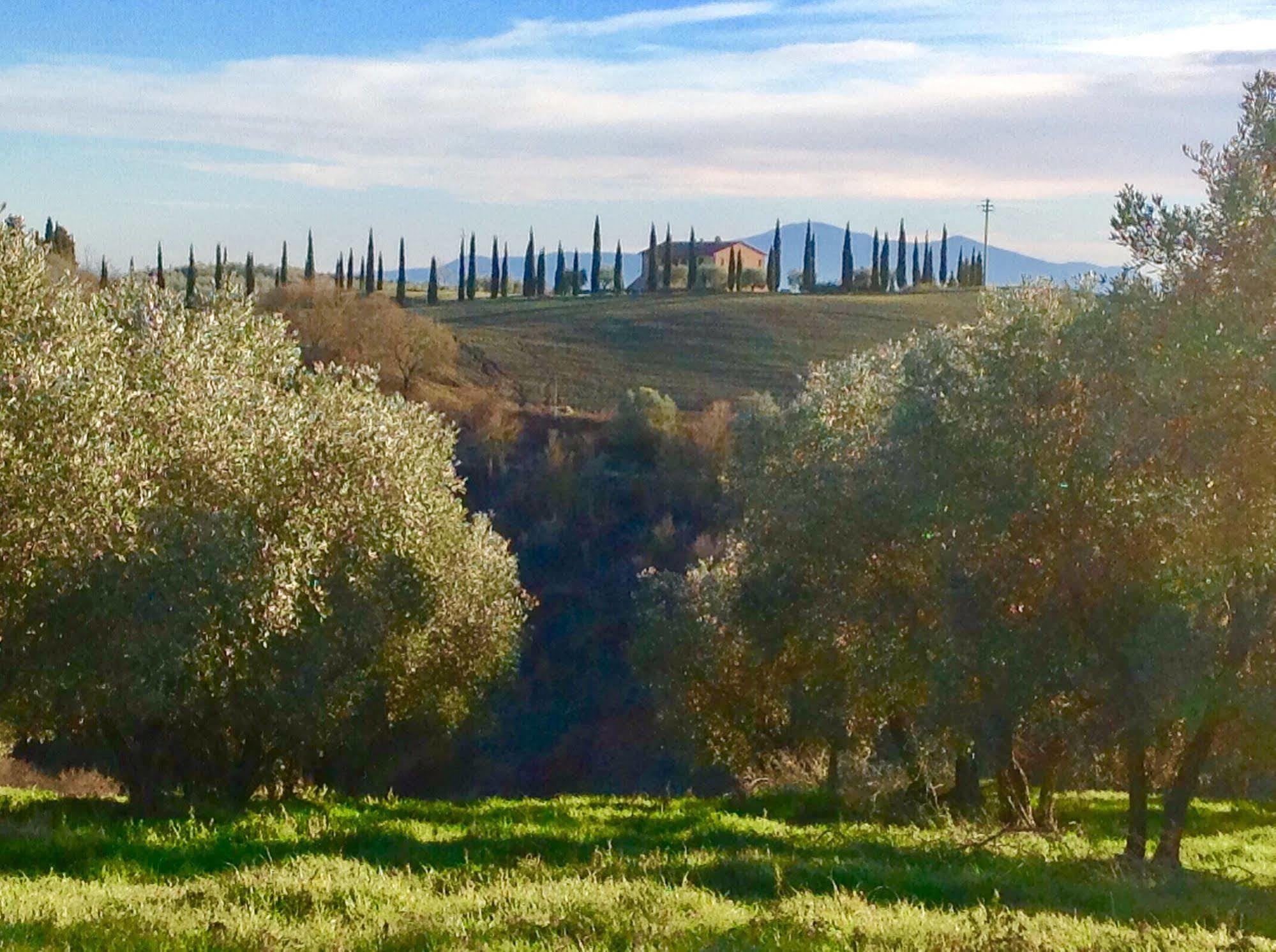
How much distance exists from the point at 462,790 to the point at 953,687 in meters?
28.2

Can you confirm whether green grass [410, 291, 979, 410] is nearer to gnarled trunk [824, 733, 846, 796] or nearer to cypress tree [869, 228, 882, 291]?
cypress tree [869, 228, 882, 291]

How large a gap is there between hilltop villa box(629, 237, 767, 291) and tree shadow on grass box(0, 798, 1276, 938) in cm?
13527

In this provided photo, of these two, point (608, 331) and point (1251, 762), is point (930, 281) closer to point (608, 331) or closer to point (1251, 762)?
point (608, 331)

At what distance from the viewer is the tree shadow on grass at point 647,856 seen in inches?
487

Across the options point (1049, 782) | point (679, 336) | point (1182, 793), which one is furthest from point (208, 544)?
point (679, 336)

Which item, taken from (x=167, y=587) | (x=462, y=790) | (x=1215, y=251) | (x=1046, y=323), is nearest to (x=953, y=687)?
(x=1046, y=323)

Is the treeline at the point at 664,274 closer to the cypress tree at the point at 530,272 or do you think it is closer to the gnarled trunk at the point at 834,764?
the cypress tree at the point at 530,272

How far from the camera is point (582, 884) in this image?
11375mm

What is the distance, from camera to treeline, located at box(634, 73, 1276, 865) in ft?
50.1

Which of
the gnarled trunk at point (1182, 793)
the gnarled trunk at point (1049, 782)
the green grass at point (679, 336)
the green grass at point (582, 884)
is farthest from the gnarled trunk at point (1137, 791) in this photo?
the green grass at point (679, 336)

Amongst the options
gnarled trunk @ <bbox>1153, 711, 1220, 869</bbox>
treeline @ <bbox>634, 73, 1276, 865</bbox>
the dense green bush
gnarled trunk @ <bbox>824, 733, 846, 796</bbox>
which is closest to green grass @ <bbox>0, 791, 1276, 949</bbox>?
gnarled trunk @ <bbox>1153, 711, 1220, 869</bbox>

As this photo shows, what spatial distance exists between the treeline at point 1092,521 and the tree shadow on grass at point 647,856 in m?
2.17

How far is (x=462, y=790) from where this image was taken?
43406 millimetres

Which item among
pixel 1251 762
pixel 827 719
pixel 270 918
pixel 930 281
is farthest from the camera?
pixel 930 281
